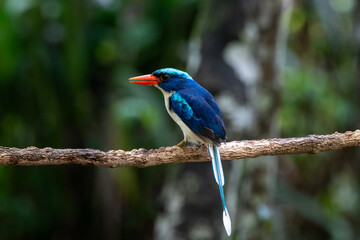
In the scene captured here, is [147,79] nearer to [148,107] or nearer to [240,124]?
[240,124]

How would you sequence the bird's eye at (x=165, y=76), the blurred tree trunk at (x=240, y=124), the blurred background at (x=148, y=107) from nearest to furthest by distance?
the bird's eye at (x=165, y=76) < the blurred tree trunk at (x=240, y=124) < the blurred background at (x=148, y=107)

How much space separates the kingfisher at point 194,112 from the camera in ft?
9.57

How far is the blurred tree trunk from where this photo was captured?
16.0 ft

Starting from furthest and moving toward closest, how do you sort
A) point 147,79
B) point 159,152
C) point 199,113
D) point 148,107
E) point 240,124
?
point 148,107 < point 240,124 < point 147,79 < point 199,113 < point 159,152

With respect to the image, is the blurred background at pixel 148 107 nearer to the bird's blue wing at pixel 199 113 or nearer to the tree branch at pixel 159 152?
the bird's blue wing at pixel 199 113

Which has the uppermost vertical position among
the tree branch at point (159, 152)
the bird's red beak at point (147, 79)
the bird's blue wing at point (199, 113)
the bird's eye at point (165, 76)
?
the bird's eye at point (165, 76)

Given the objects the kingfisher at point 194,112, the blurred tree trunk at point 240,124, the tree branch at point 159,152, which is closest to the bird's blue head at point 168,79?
the kingfisher at point 194,112

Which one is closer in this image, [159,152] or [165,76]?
[159,152]

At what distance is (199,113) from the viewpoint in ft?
10.0

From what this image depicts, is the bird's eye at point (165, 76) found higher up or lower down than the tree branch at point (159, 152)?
higher up

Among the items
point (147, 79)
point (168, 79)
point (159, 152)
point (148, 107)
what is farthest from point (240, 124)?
point (159, 152)

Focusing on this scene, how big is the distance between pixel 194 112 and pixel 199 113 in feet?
0.11

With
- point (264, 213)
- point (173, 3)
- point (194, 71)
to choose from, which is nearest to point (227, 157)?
point (264, 213)

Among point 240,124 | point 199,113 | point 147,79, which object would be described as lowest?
point 199,113
